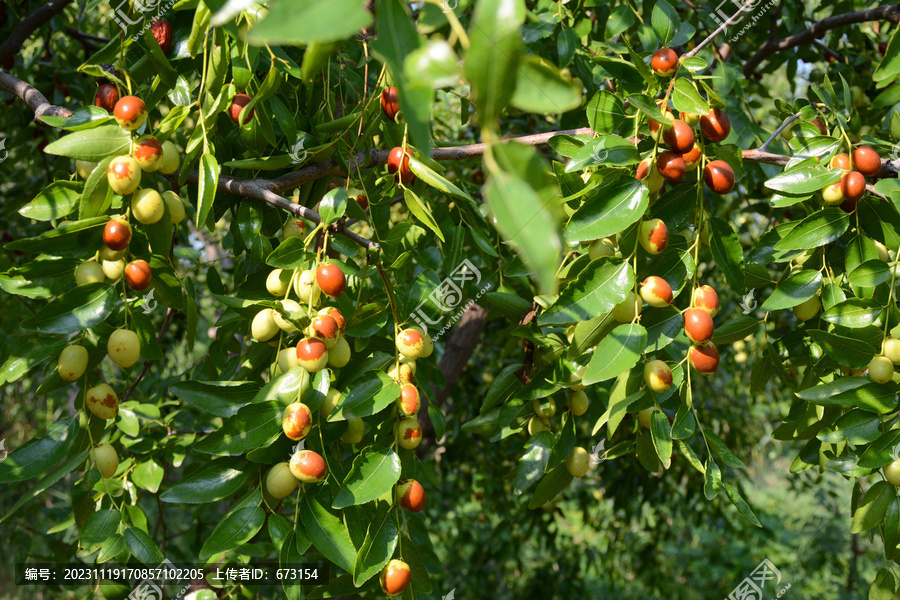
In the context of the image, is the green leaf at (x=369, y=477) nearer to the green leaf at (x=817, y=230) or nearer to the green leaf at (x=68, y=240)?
the green leaf at (x=68, y=240)

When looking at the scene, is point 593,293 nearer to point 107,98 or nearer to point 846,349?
point 846,349

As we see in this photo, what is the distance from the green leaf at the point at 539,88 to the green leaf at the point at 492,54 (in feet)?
0.04

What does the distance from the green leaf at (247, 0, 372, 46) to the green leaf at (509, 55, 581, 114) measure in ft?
0.35

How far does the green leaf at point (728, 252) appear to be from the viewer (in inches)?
41.3

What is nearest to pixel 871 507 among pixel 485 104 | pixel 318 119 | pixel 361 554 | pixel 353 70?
pixel 361 554

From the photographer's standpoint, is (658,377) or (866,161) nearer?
(658,377)

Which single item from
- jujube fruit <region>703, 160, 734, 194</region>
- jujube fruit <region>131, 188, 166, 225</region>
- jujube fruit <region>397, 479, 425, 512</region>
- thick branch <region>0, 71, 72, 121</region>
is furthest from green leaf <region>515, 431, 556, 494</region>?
thick branch <region>0, 71, 72, 121</region>

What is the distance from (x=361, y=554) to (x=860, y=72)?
2539 millimetres

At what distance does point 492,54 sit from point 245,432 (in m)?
0.69

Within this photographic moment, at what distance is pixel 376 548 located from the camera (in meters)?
0.97

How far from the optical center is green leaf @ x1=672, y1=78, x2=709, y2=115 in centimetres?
94

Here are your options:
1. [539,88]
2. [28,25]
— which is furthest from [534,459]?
[28,25]

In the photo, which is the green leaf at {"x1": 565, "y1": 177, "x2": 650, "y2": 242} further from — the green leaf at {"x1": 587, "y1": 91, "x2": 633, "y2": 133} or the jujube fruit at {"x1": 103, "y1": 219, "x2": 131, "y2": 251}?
the jujube fruit at {"x1": 103, "y1": 219, "x2": 131, "y2": 251}

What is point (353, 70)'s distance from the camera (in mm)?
1698
